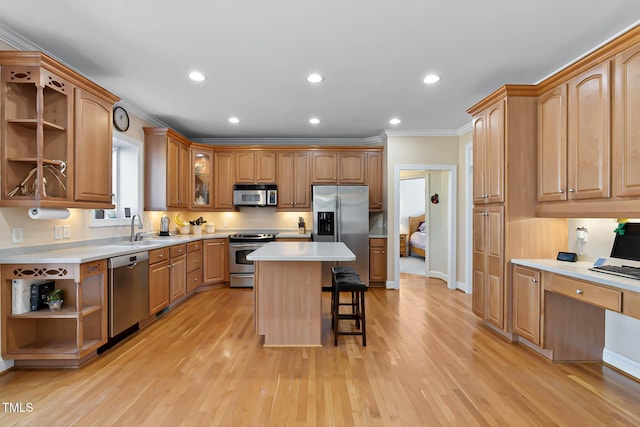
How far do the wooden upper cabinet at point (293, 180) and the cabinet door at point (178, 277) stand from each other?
1.93m

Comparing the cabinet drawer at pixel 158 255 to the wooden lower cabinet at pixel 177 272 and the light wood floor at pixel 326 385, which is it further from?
the light wood floor at pixel 326 385

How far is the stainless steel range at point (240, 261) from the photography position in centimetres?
524

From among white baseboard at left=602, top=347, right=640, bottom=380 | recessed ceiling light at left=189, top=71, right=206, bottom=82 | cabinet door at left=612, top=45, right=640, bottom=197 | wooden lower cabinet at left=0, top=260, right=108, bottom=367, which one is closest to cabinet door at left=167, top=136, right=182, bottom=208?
recessed ceiling light at left=189, top=71, right=206, bottom=82

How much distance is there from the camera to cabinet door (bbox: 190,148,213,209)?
5.31 metres

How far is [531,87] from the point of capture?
2.96m

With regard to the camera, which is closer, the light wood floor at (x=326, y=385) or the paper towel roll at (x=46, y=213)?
the light wood floor at (x=326, y=385)

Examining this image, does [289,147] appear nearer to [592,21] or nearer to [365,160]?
[365,160]

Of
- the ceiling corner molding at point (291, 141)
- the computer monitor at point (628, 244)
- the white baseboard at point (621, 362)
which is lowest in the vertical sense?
the white baseboard at point (621, 362)

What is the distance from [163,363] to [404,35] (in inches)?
128

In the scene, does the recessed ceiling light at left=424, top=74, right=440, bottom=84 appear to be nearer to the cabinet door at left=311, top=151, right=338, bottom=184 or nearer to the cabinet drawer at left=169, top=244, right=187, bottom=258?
the cabinet door at left=311, top=151, right=338, bottom=184

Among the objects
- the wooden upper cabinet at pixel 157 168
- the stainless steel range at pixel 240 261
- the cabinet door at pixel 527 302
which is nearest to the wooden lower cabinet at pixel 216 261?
the stainless steel range at pixel 240 261

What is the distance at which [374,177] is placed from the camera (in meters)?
5.57

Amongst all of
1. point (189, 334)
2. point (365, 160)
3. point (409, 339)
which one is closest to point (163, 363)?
point (189, 334)

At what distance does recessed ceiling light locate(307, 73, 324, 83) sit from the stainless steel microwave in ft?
8.35
